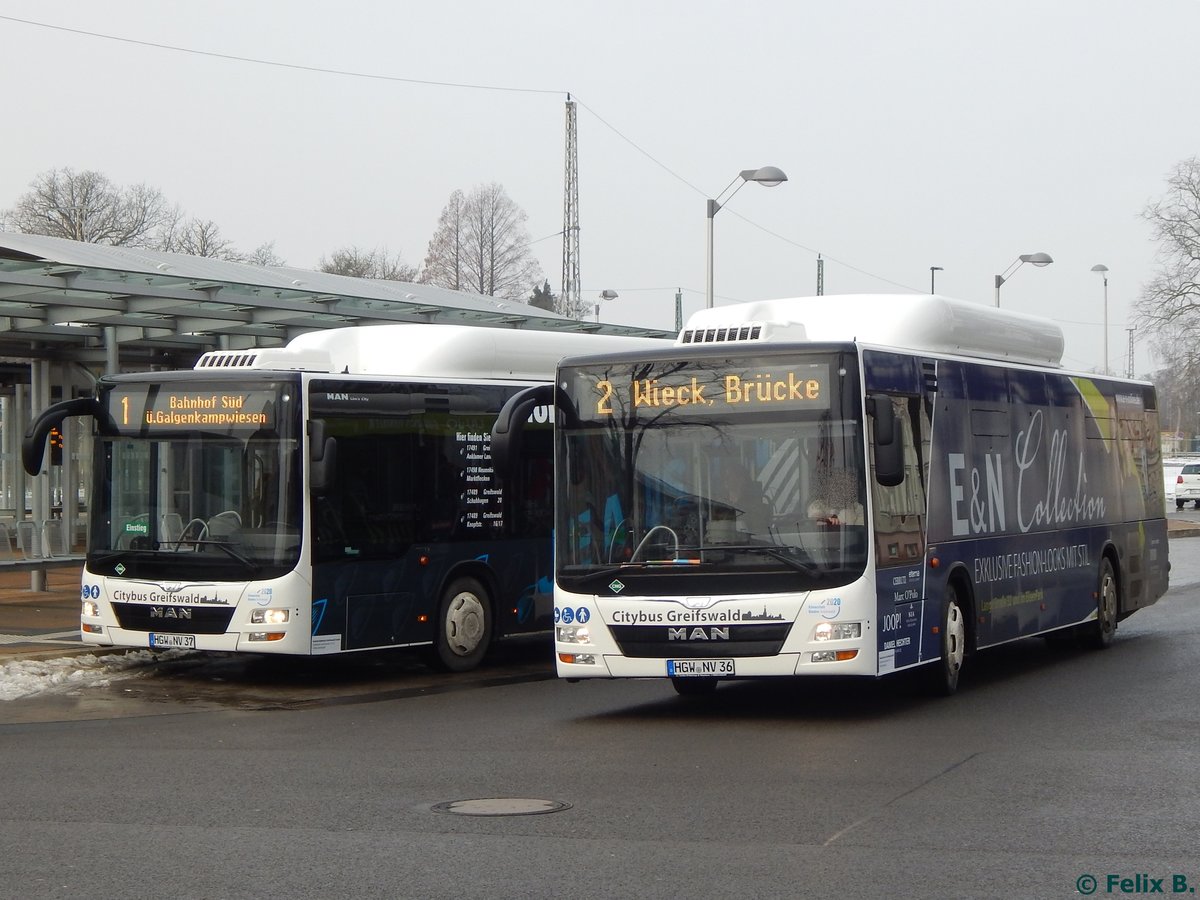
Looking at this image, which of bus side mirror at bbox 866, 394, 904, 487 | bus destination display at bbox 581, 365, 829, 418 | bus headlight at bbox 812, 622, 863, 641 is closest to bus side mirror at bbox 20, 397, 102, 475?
bus destination display at bbox 581, 365, 829, 418

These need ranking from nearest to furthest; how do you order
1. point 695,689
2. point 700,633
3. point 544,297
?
point 700,633 < point 695,689 < point 544,297

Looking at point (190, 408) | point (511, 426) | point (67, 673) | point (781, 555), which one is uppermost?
point (190, 408)

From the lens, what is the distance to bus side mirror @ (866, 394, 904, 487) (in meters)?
11.5

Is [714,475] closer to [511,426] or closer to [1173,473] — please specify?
[511,426]

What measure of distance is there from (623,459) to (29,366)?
22386mm

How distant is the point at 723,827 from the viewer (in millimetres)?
8148

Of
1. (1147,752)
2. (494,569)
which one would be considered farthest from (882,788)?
(494,569)

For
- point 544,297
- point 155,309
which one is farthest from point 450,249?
point 155,309

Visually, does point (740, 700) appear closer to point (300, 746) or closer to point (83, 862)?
point (300, 746)

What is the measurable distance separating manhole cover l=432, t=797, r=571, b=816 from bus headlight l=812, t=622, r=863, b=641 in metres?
3.29

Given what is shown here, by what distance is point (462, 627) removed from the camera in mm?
15953

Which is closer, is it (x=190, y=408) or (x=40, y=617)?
(x=190, y=408)

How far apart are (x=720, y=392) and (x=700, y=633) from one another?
1.75 m

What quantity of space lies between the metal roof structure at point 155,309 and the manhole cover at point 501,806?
13671mm
